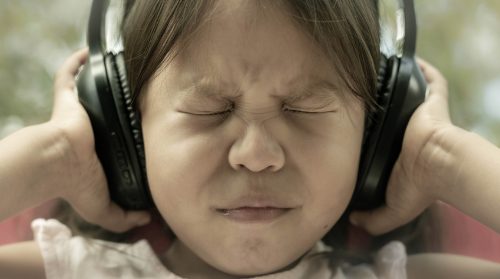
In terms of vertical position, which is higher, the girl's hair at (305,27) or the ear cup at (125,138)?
the girl's hair at (305,27)

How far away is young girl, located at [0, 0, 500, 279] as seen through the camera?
688 millimetres

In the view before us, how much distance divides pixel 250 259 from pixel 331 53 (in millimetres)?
363

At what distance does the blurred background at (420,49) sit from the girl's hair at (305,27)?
0.52m

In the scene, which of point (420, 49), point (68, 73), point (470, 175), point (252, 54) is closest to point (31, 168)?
point (68, 73)

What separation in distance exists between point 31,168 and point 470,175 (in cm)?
72

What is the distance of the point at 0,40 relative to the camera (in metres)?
1.27

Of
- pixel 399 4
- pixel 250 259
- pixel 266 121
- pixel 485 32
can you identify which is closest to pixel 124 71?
pixel 266 121

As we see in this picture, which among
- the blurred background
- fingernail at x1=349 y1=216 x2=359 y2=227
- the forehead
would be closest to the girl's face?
the forehead

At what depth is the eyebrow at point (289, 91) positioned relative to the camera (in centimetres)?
70

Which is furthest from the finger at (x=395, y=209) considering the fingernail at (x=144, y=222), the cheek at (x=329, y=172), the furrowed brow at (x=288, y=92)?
the fingernail at (x=144, y=222)

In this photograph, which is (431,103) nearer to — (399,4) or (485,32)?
(399,4)

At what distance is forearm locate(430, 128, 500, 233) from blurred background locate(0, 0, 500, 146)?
53 cm

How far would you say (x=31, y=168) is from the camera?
2.49 feet

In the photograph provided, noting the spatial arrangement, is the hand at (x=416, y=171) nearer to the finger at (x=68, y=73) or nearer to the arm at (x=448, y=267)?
the arm at (x=448, y=267)
